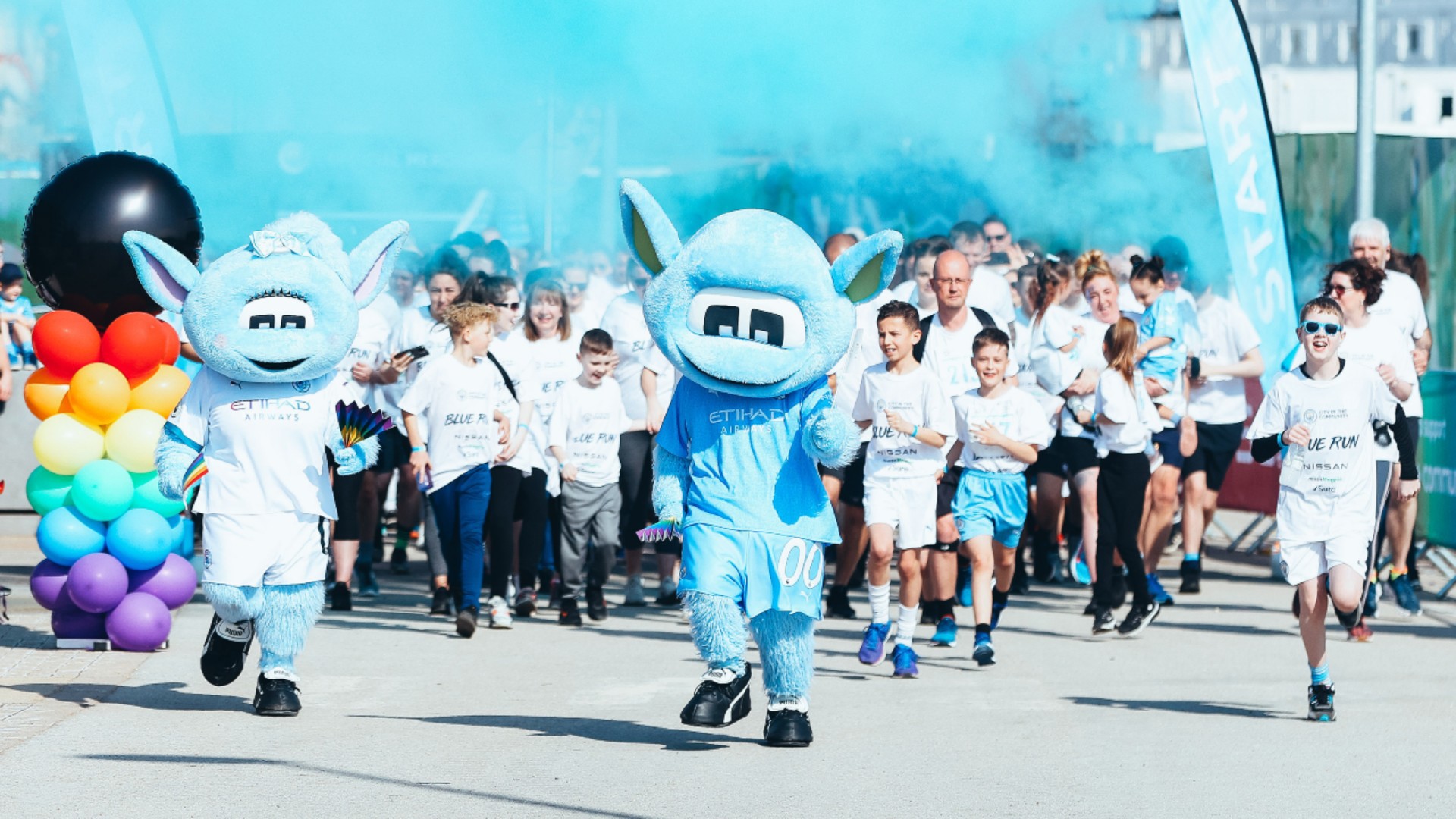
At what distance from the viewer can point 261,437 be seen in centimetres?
713

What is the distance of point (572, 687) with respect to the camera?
799 cm

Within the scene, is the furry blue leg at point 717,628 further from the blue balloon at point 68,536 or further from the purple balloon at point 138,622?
the blue balloon at point 68,536

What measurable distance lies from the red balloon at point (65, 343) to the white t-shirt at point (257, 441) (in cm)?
160

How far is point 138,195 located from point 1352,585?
226 inches

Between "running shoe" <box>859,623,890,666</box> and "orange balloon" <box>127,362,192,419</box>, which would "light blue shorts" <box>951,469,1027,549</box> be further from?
"orange balloon" <box>127,362,192,419</box>

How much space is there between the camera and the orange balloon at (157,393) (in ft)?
28.5

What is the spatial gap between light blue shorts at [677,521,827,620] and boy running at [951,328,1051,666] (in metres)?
2.32

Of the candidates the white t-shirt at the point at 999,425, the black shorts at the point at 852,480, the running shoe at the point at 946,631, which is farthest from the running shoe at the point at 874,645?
the black shorts at the point at 852,480

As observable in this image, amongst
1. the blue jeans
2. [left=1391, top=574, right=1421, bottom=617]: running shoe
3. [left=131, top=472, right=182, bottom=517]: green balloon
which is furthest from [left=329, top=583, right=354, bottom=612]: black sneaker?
[left=1391, top=574, right=1421, bottom=617]: running shoe

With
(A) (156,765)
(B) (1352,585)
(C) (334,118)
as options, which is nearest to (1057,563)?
(B) (1352,585)

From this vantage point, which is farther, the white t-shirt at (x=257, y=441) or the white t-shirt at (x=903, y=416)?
the white t-shirt at (x=903, y=416)

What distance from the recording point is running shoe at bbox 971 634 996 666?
8.70 meters

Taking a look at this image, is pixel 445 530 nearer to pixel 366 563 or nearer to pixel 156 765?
pixel 366 563

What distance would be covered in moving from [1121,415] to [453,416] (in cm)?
347
